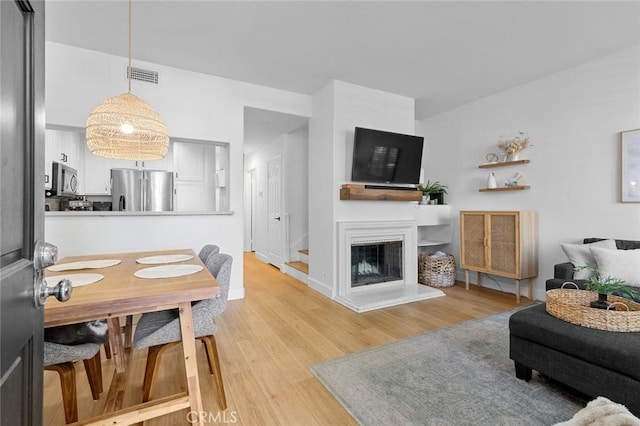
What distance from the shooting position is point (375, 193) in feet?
12.3

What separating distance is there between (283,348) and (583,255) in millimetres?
2909

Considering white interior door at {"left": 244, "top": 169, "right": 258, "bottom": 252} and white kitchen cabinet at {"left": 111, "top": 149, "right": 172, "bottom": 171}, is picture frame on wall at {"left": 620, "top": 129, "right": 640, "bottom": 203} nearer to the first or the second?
white kitchen cabinet at {"left": 111, "top": 149, "right": 172, "bottom": 171}

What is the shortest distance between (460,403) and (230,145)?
332cm

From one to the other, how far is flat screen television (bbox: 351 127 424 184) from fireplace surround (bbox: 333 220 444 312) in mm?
603

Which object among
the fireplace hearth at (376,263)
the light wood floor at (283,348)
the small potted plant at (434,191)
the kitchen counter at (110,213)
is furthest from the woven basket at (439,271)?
the kitchen counter at (110,213)

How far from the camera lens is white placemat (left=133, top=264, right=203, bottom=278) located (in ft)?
5.54

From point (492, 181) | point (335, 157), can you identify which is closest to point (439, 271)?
point (492, 181)

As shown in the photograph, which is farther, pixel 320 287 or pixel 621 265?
pixel 320 287

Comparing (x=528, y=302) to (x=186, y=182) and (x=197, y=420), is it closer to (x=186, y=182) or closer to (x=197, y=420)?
(x=197, y=420)

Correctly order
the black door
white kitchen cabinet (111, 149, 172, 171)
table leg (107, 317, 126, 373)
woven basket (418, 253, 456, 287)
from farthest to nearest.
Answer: white kitchen cabinet (111, 149, 172, 171) → woven basket (418, 253, 456, 287) → table leg (107, 317, 126, 373) → the black door

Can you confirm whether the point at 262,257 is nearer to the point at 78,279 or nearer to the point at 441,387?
the point at 78,279

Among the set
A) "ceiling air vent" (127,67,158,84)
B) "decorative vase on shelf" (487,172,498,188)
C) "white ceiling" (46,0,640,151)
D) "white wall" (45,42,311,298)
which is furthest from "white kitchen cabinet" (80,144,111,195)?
"decorative vase on shelf" (487,172,498,188)

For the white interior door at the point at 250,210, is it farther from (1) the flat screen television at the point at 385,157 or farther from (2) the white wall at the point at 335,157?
(1) the flat screen television at the point at 385,157

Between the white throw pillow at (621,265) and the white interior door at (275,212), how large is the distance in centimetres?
418
